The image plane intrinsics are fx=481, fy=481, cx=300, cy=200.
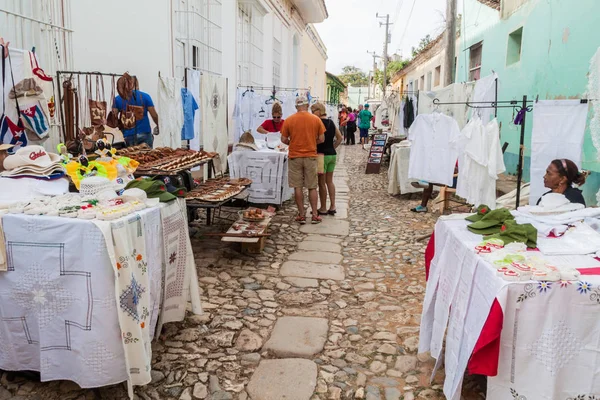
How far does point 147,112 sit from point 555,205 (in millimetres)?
4488

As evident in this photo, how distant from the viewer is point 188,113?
6.95m

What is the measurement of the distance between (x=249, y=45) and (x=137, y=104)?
6.40 metres

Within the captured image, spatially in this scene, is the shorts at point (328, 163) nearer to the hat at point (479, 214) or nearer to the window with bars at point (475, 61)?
the hat at point (479, 214)

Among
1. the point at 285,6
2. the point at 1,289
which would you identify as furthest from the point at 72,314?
the point at 285,6

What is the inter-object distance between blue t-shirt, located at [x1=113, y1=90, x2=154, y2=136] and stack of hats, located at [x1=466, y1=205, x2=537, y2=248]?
13.0ft

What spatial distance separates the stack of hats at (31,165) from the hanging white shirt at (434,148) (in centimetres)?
516

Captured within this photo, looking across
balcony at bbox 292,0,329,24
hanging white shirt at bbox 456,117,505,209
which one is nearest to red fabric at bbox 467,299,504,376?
hanging white shirt at bbox 456,117,505,209

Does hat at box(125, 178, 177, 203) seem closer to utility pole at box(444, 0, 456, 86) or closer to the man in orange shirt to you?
the man in orange shirt

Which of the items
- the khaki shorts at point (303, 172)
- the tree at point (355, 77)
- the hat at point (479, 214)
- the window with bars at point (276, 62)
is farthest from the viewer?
the tree at point (355, 77)

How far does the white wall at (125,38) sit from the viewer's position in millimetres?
4984

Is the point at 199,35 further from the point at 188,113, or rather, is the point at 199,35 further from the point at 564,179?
the point at 564,179

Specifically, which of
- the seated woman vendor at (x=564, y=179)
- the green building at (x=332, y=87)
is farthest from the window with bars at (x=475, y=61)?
the green building at (x=332, y=87)

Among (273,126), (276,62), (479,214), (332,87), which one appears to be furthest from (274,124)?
(332,87)

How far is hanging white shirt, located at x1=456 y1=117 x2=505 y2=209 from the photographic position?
5.62 metres
